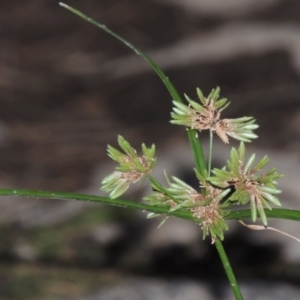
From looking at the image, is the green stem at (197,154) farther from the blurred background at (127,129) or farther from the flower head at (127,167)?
the blurred background at (127,129)

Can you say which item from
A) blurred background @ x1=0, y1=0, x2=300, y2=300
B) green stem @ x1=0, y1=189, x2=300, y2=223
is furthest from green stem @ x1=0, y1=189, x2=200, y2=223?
blurred background @ x1=0, y1=0, x2=300, y2=300

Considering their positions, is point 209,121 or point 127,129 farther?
point 127,129

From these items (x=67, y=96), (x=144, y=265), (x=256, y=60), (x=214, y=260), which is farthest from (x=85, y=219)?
(x=256, y=60)

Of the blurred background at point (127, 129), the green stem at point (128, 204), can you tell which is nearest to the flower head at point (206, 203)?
the green stem at point (128, 204)

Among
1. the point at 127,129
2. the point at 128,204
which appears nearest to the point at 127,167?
the point at 128,204

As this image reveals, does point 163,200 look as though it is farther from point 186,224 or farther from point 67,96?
point 67,96

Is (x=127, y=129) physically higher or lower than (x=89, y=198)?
higher

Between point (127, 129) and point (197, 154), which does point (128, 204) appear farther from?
point (127, 129)
